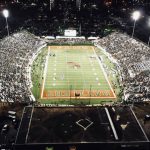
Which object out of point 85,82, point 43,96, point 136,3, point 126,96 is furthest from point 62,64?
point 136,3

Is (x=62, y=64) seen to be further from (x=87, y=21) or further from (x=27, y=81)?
(x=87, y=21)

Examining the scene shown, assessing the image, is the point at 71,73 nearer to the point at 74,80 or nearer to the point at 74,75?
the point at 74,75

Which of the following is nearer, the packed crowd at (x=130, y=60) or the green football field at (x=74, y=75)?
the packed crowd at (x=130, y=60)

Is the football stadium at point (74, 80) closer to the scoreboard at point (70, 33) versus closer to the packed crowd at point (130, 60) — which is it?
the packed crowd at point (130, 60)

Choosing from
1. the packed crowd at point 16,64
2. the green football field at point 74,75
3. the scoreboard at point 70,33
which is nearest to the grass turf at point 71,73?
the green football field at point 74,75

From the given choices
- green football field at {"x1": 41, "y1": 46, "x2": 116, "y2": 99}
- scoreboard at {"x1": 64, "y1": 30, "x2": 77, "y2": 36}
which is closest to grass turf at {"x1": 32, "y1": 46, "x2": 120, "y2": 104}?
green football field at {"x1": 41, "y1": 46, "x2": 116, "y2": 99}

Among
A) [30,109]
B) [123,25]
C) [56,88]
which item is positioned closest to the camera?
[30,109]
